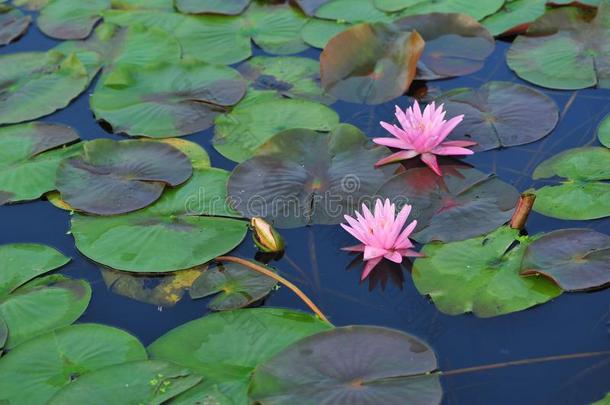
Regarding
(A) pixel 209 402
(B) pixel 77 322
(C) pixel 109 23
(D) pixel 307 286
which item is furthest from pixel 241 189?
(C) pixel 109 23

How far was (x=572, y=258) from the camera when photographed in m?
2.88

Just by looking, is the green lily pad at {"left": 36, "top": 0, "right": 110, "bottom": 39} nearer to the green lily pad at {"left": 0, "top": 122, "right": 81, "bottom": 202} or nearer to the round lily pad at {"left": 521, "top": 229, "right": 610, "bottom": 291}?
the green lily pad at {"left": 0, "top": 122, "right": 81, "bottom": 202}

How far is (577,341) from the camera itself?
8.77ft

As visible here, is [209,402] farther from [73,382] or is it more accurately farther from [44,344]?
[44,344]

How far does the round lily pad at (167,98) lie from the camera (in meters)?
3.86

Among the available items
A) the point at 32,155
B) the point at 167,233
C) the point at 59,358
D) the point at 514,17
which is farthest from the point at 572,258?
the point at 32,155

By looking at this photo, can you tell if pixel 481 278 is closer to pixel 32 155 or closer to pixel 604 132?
pixel 604 132

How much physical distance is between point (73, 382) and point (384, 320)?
1.06m

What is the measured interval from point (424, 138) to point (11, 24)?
9.51 ft

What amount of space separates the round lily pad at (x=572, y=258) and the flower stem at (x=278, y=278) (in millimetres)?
749

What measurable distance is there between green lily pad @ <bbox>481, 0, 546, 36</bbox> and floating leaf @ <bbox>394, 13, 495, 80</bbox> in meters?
0.15

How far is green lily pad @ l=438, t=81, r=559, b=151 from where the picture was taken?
359cm

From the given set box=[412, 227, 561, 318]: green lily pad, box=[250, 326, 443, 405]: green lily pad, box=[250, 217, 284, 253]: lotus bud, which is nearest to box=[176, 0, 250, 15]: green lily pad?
box=[250, 217, 284, 253]: lotus bud

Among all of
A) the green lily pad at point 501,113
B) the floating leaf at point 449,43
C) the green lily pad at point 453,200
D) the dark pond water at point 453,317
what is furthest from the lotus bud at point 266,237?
the floating leaf at point 449,43
